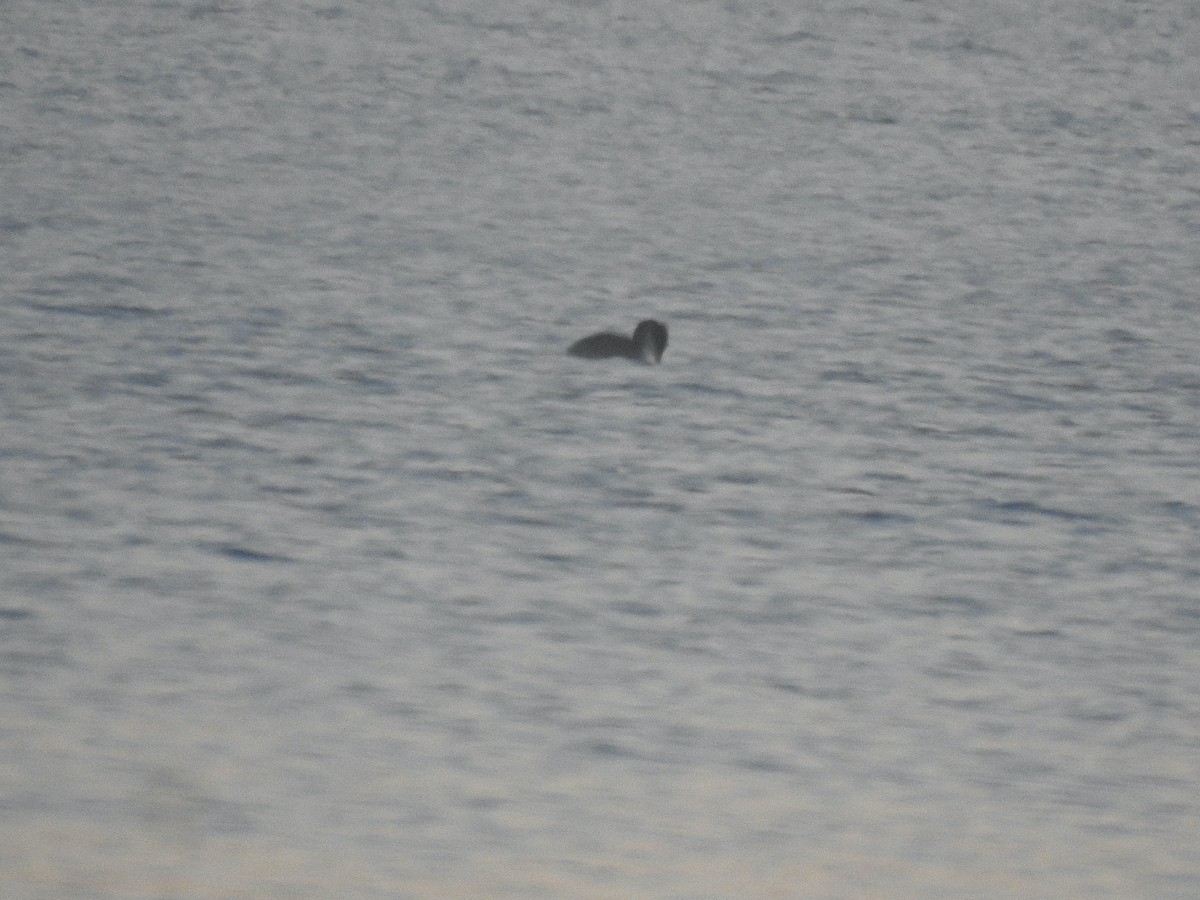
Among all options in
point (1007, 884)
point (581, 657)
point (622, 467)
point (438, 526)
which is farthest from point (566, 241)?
point (1007, 884)

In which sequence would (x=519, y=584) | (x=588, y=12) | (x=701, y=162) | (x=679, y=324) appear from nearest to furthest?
(x=519, y=584) < (x=679, y=324) < (x=701, y=162) < (x=588, y=12)

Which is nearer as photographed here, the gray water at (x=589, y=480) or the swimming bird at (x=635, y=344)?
the gray water at (x=589, y=480)

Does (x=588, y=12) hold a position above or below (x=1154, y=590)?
above

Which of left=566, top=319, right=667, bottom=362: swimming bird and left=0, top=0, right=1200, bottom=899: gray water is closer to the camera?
left=0, top=0, right=1200, bottom=899: gray water

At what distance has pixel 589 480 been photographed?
1119 centimetres

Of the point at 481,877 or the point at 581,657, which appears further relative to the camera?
the point at 581,657

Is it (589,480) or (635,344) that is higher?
(635,344)

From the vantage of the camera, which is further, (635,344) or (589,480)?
(635,344)

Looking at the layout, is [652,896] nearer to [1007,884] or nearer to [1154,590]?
[1007,884]

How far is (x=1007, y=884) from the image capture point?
7.28m

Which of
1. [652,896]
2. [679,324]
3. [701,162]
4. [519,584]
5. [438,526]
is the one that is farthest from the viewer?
[701,162]

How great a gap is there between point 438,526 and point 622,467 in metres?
1.33

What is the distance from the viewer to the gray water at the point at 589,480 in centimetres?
757

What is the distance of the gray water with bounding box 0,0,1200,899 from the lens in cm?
757
